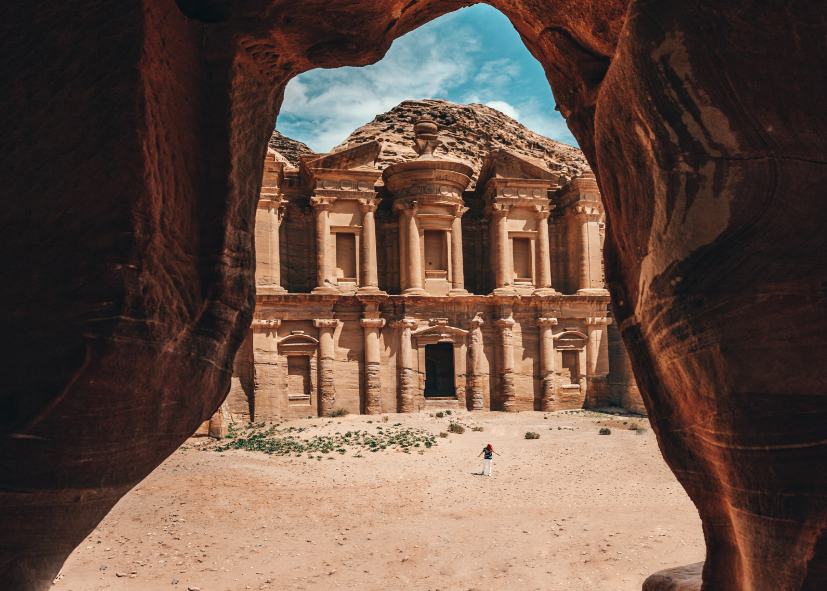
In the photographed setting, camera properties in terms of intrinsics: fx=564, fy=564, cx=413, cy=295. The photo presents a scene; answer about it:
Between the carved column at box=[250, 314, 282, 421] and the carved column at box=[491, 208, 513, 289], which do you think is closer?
the carved column at box=[250, 314, 282, 421]

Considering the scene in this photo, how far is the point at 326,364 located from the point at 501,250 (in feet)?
27.4

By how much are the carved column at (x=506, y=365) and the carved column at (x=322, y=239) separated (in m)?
6.93

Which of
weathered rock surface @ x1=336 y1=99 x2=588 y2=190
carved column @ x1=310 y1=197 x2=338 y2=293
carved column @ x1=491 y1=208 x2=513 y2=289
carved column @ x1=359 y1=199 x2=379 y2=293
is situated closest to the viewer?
carved column @ x1=310 y1=197 x2=338 y2=293

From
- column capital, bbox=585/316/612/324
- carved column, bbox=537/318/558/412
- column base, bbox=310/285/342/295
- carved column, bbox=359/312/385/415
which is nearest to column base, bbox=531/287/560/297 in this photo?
carved column, bbox=537/318/558/412

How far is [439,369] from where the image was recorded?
80.4 feet

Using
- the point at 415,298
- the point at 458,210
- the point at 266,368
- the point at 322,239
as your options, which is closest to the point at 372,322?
the point at 415,298

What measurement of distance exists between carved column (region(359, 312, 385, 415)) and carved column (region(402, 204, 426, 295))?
80.7 inches

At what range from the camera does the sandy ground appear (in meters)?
7.28

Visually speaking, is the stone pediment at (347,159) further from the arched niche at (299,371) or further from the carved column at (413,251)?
the arched niche at (299,371)

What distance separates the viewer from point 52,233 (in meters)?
2.97

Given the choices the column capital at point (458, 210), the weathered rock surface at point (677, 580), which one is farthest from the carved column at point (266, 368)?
the weathered rock surface at point (677, 580)

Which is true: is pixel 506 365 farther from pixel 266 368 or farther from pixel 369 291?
pixel 266 368

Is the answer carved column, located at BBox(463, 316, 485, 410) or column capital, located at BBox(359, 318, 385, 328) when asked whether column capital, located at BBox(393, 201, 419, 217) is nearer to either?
column capital, located at BBox(359, 318, 385, 328)

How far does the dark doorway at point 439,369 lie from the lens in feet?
79.1
